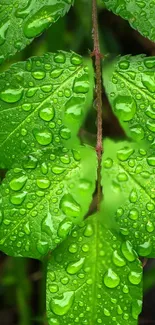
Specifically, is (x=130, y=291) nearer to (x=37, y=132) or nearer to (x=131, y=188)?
(x=131, y=188)

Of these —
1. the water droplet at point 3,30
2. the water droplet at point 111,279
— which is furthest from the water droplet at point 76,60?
the water droplet at point 111,279

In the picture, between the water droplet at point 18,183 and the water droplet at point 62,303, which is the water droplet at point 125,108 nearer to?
the water droplet at point 18,183

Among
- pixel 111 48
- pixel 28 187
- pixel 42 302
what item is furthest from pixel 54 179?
pixel 111 48

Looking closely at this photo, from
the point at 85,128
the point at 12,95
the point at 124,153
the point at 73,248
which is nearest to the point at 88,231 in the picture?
the point at 73,248

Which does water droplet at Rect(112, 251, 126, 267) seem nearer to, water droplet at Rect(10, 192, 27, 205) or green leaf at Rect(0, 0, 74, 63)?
water droplet at Rect(10, 192, 27, 205)

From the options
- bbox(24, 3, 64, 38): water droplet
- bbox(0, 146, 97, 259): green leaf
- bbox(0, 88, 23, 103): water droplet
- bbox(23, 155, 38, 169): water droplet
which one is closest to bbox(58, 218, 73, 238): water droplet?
bbox(0, 146, 97, 259): green leaf

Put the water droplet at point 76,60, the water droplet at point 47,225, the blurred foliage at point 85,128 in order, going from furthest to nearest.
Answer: the blurred foliage at point 85,128 < the water droplet at point 76,60 < the water droplet at point 47,225
